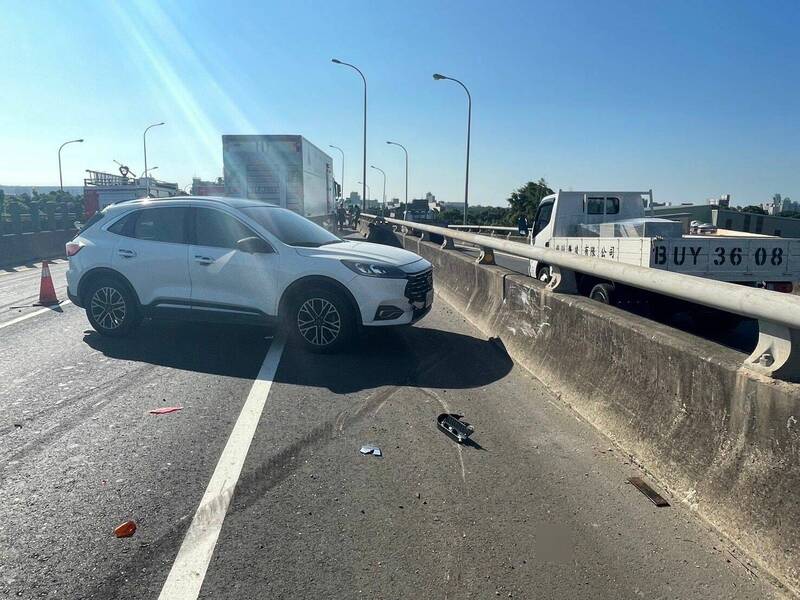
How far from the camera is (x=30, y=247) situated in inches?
865

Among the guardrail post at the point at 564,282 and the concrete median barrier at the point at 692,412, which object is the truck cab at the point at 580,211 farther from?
the concrete median barrier at the point at 692,412

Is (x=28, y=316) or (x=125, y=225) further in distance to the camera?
(x=28, y=316)

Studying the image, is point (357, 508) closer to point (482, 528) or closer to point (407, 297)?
point (482, 528)

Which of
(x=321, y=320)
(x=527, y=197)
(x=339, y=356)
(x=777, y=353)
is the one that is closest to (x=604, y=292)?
(x=339, y=356)

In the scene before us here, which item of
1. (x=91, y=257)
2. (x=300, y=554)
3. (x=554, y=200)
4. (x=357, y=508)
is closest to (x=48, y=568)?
(x=300, y=554)

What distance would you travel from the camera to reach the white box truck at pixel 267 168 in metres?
21.0

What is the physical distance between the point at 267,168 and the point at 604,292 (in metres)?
15.2

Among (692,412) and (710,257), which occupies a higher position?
(710,257)

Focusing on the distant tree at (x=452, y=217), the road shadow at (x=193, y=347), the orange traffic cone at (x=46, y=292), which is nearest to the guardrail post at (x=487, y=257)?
the road shadow at (x=193, y=347)

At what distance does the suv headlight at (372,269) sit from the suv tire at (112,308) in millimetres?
2901

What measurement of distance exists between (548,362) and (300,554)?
3.58m

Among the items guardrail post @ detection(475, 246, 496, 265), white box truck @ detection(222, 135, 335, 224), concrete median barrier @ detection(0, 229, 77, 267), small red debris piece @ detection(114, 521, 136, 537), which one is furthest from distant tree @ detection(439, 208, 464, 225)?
small red debris piece @ detection(114, 521, 136, 537)

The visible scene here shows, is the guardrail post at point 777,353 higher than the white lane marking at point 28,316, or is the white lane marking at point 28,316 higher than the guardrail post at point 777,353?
the guardrail post at point 777,353

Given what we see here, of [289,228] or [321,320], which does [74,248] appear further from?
[321,320]
